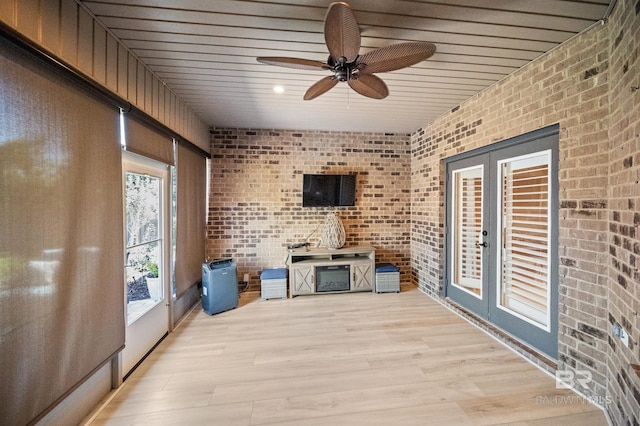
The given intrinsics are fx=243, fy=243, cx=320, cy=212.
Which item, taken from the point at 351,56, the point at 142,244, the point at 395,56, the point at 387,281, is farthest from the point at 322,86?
the point at 387,281

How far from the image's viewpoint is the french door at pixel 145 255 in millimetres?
2186

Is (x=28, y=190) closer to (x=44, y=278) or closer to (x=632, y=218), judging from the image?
(x=44, y=278)

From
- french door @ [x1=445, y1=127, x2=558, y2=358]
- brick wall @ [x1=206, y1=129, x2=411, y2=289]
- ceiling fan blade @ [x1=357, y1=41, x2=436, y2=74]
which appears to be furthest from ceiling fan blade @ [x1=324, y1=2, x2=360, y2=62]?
brick wall @ [x1=206, y1=129, x2=411, y2=289]

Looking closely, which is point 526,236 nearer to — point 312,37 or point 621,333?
point 621,333

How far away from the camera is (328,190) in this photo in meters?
4.17

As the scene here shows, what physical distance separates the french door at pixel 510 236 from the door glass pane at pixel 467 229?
1 centimetres

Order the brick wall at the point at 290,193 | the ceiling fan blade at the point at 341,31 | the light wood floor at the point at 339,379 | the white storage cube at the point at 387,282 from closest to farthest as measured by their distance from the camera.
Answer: the ceiling fan blade at the point at 341,31 < the light wood floor at the point at 339,379 < the white storage cube at the point at 387,282 < the brick wall at the point at 290,193

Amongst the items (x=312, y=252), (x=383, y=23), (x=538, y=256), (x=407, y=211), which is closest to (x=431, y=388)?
(x=538, y=256)

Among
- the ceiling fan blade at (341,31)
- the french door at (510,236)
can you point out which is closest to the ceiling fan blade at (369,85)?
the ceiling fan blade at (341,31)

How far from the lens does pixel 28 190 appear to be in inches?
48.6

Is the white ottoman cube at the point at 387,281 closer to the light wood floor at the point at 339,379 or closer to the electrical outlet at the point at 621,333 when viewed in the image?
the light wood floor at the point at 339,379

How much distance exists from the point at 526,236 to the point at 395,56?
7.07 ft

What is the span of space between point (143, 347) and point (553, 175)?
4066 mm

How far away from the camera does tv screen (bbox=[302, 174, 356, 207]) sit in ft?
13.6
